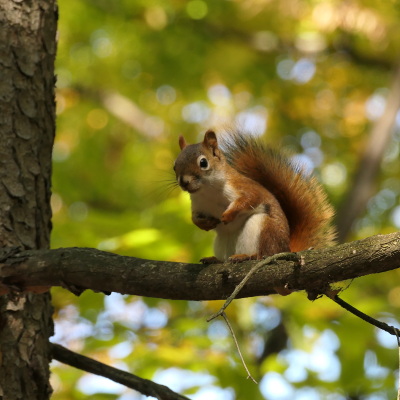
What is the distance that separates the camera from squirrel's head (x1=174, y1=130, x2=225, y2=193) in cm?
252

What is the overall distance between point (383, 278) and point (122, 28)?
2920mm

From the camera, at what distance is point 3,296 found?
2320 millimetres

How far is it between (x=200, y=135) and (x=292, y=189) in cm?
342

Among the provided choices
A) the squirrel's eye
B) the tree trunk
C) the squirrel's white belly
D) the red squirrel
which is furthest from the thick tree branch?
the squirrel's eye

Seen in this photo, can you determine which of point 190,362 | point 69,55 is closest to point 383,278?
point 190,362

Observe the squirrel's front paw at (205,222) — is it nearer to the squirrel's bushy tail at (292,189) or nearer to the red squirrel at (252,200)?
the red squirrel at (252,200)

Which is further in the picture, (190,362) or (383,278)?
(383,278)

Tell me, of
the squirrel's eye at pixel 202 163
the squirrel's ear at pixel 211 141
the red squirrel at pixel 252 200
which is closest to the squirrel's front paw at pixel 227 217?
the red squirrel at pixel 252 200

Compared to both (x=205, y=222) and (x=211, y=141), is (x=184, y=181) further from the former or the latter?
(x=211, y=141)

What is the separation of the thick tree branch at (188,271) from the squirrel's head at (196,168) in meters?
0.65

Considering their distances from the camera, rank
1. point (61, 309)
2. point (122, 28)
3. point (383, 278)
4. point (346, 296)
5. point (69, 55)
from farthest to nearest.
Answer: point (69, 55)
point (122, 28)
point (383, 278)
point (61, 309)
point (346, 296)

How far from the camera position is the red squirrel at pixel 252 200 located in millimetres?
2451

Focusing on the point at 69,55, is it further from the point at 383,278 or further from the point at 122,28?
the point at 383,278

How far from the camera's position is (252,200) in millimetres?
2506
